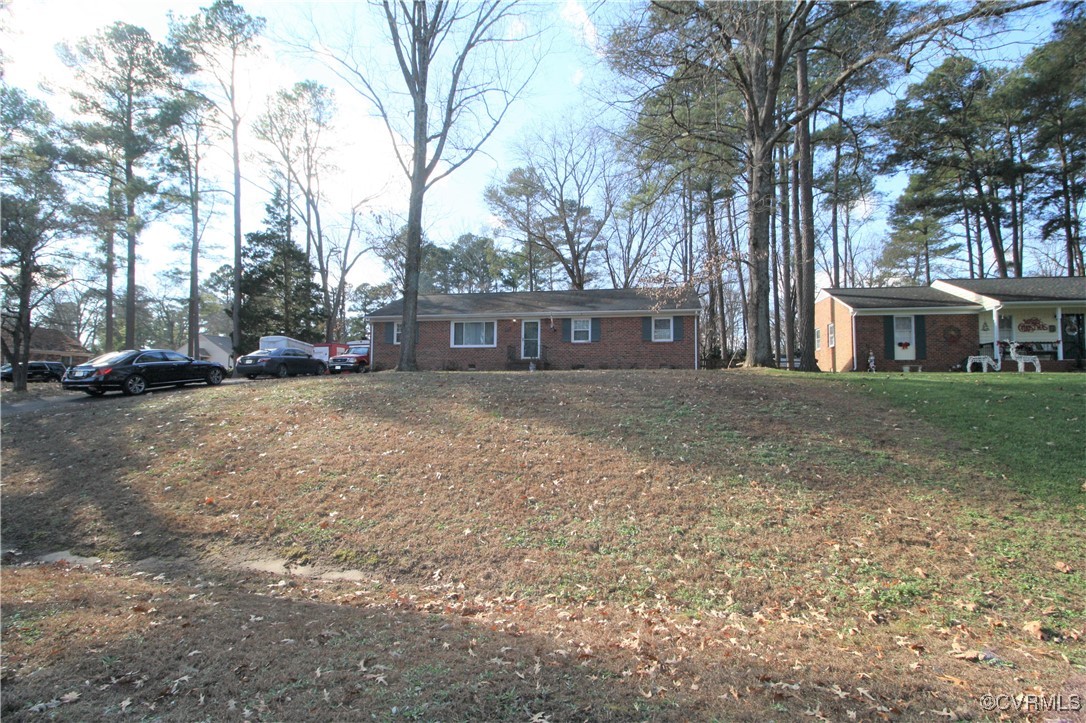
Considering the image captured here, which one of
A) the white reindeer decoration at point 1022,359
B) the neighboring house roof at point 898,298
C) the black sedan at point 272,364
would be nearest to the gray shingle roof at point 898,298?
the neighboring house roof at point 898,298

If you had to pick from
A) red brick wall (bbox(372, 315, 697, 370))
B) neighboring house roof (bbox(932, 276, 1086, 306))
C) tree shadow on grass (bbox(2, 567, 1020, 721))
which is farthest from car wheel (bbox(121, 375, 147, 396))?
neighboring house roof (bbox(932, 276, 1086, 306))

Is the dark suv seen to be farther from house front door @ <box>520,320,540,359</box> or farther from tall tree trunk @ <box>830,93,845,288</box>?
tall tree trunk @ <box>830,93,845,288</box>

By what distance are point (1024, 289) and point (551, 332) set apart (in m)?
17.7

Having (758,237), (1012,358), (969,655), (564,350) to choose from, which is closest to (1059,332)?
(1012,358)

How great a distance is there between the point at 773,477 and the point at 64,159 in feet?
83.4

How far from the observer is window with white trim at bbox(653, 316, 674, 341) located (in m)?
20.5

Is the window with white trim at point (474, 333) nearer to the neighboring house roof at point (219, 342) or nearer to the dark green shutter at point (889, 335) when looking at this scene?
the dark green shutter at point (889, 335)

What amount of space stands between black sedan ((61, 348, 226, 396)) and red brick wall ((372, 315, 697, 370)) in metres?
7.44

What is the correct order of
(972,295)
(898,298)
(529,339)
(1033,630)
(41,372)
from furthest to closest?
1. (41,372)
2. (529,339)
3. (898,298)
4. (972,295)
5. (1033,630)

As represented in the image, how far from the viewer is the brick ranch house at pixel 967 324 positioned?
18984 mm

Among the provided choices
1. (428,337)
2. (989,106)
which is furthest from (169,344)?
(989,106)

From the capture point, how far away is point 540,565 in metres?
5.37

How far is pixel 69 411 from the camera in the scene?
13.1m

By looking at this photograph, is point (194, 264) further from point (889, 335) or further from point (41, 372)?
point (889, 335)
